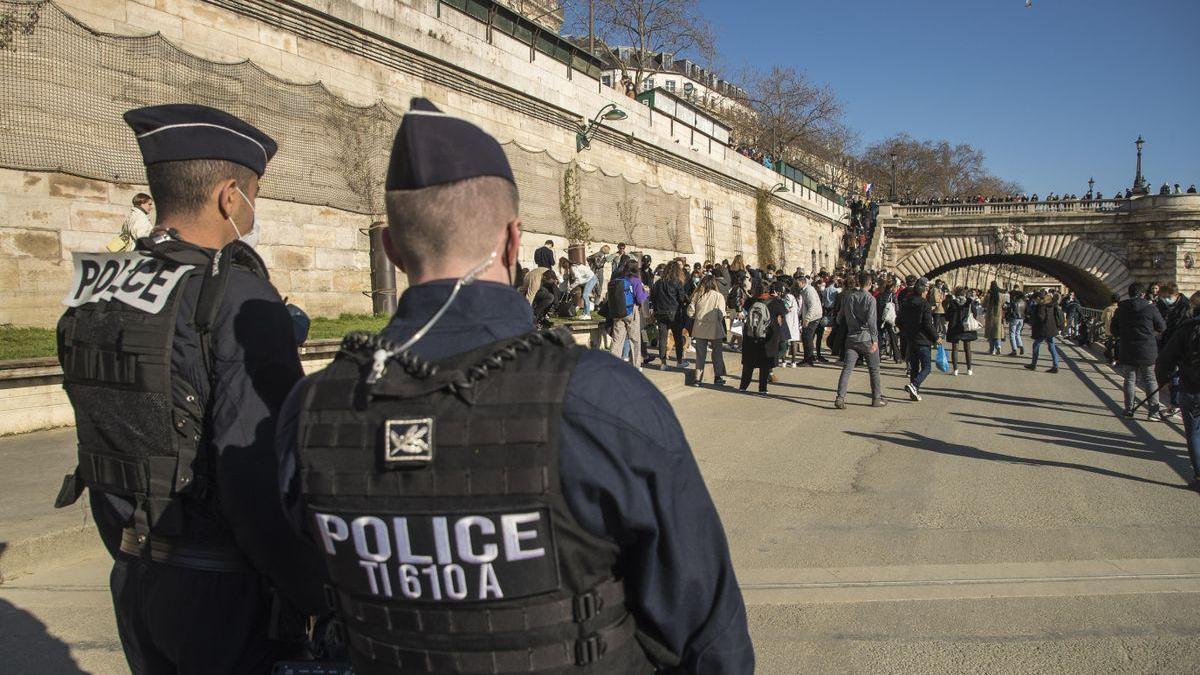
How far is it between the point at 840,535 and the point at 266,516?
435cm

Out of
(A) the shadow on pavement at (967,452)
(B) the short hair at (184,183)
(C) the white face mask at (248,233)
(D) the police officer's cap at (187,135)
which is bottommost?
(A) the shadow on pavement at (967,452)

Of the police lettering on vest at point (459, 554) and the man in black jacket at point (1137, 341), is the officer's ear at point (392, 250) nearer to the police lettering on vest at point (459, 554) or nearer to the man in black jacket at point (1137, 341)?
the police lettering on vest at point (459, 554)

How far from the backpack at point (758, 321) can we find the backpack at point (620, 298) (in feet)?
6.24

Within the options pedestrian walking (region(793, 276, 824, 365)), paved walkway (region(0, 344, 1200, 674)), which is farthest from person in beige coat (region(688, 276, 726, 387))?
pedestrian walking (region(793, 276, 824, 365))

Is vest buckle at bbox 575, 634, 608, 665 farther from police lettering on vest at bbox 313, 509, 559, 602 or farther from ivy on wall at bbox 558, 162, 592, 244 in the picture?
ivy on wall at bbox 558, 162, 592, 244

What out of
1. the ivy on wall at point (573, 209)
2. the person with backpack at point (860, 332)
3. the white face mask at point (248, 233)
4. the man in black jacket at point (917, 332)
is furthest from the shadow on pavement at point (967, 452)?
the ivy on wall at point (573, 209)

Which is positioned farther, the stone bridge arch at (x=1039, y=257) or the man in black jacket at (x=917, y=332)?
the stone bridge arch at (x=1039, y=257)

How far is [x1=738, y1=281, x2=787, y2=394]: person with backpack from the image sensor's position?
1112 centimetres

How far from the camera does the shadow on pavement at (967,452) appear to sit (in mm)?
6946

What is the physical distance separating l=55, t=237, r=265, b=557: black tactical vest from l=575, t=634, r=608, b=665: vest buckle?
1.00 metres

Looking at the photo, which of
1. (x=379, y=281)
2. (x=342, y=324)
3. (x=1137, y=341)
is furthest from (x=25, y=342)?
(x=1137, y=341)

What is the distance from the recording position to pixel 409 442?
1347 millimetres

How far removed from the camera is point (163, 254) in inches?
76.3

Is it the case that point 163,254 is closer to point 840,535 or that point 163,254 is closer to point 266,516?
point 266,516
